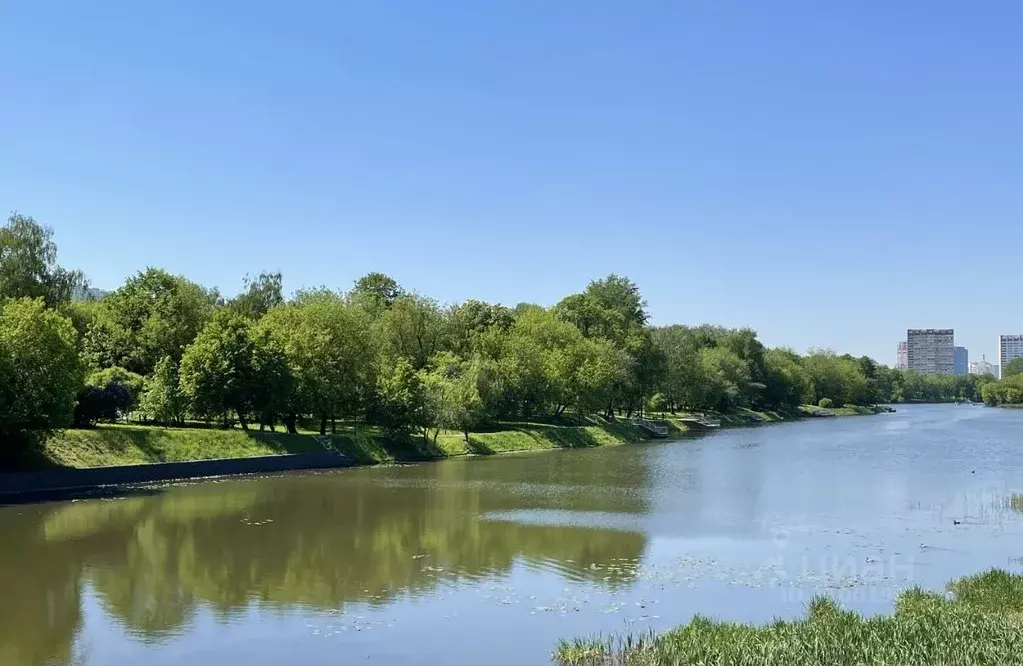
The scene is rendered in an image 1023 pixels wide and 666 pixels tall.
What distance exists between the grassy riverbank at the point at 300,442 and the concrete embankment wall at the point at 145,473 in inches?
30.5

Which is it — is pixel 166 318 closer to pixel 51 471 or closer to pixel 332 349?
pixel 332 349

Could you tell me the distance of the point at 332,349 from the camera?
201ft

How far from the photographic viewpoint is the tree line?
4362 cm

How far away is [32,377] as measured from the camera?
135 feet

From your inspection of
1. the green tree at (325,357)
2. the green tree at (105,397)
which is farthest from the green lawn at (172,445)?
the green tree at (325,357)

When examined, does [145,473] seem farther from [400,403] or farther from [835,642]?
[835,642]

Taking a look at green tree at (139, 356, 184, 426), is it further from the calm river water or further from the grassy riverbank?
the calm river water

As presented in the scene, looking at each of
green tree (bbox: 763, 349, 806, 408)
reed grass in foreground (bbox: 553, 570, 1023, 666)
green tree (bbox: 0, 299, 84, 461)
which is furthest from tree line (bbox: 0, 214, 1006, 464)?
green tree (bbox: 763, 349, 806, 408)

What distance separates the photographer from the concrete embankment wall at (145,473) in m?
40.5

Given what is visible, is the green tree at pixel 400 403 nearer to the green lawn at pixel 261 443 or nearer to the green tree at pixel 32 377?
the green lawn at pixel 261 443

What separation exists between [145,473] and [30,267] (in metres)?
27.6

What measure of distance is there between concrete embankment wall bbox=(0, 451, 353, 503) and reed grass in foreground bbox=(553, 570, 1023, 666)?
3247cm

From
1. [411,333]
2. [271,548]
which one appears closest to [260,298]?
[411,333]

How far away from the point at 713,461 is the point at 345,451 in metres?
25.3
